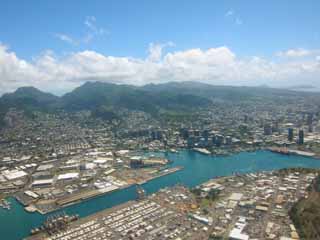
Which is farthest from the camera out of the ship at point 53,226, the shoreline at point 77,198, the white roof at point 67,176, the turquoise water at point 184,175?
the white roof at point 67,176

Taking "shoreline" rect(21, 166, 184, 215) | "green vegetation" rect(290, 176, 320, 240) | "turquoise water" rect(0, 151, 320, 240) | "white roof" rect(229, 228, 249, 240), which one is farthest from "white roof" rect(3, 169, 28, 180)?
"green vegetation" rect(290, 176, 320, 240)

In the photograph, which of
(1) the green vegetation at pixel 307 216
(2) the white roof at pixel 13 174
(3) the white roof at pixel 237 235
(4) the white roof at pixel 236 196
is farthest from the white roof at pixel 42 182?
(1) the green vegetation at pixel 307 216

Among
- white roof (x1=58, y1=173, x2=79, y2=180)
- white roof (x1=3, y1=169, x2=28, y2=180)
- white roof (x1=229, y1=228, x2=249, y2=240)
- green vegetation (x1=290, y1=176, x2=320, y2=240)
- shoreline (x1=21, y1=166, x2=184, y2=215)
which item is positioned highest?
green vegetation (x1=290, y1=176, x2=320, y2=240)

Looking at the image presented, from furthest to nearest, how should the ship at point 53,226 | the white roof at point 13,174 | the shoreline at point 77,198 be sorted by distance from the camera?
the white roof at point 13,174 < the shoreline at point 77,198 < the ship at point 53,226

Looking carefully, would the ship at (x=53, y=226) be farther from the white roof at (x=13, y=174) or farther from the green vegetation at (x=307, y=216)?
the white roof at (x=13, y=174)

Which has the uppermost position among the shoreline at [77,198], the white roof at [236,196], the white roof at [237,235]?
the white roof at [237,235]

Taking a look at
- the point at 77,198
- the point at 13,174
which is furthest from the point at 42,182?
the point at 13,174

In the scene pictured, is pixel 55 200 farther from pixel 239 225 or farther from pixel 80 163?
pixel 239 225

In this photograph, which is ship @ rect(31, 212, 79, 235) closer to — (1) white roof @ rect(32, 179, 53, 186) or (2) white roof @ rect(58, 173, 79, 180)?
(1) white roof @ rect(32, 179, 53, 186)
